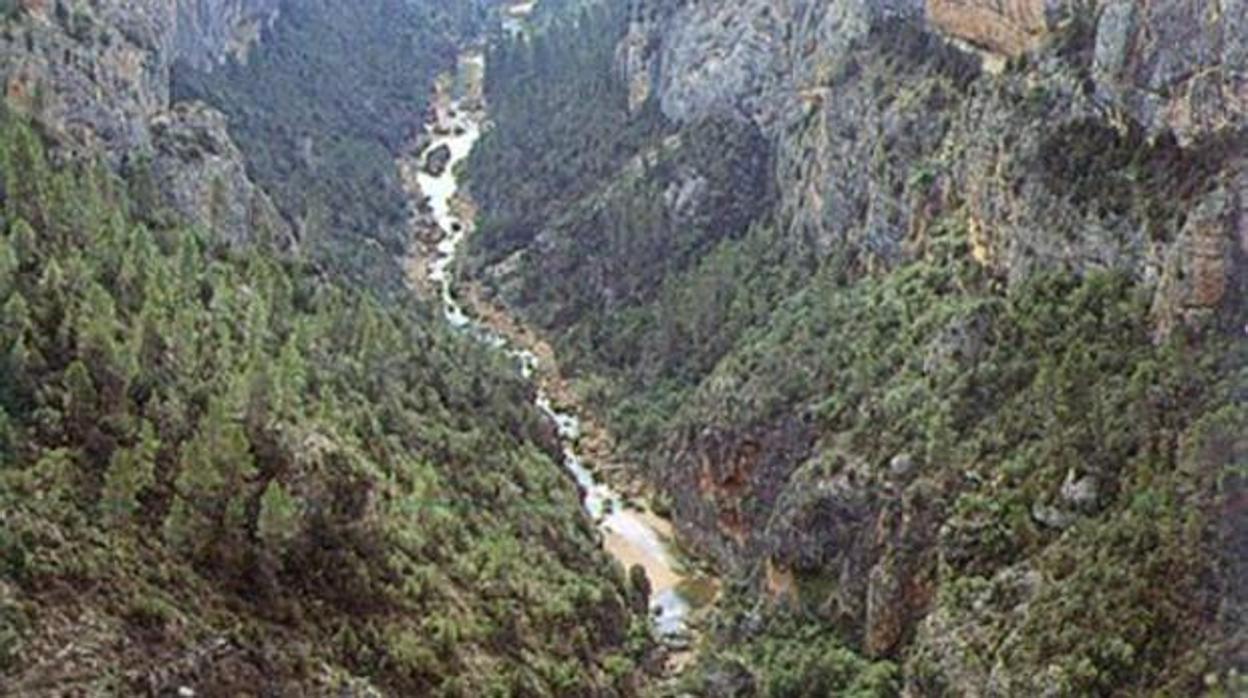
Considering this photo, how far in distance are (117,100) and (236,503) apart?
163ft

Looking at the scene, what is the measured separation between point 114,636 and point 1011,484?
131 feet

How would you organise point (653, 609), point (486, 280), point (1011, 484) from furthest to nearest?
point (486, 280)
point (653, 609)
point (1011, 484)

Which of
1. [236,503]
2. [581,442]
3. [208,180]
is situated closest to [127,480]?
[236,503]

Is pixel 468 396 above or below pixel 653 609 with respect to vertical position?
above

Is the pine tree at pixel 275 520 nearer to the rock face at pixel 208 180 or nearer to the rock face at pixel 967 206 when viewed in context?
the rock face at pixel 967 206

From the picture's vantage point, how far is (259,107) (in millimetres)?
183875

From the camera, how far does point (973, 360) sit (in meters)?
95.2

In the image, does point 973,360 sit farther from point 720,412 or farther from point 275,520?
point 275,520

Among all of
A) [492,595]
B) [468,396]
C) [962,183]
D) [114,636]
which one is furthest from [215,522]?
[962,183]

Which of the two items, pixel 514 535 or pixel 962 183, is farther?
pixel 962 183

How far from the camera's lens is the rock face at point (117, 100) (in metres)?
109

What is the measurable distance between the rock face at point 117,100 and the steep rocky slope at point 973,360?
3210 centimetres

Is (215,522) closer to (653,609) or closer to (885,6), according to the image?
(653,609)

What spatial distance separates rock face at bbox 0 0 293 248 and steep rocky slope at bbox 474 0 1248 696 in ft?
105
